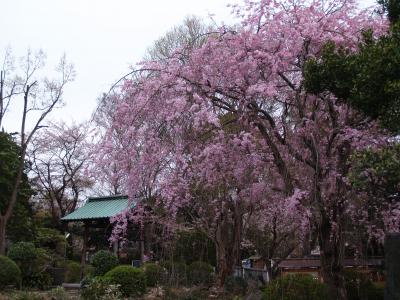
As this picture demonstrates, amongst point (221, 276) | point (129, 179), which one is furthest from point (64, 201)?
point (129, 179)

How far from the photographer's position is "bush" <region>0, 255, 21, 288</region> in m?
14.2

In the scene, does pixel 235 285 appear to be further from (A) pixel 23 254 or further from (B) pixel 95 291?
(A) pixel 23 254

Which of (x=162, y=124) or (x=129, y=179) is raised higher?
(x=162, y=124)

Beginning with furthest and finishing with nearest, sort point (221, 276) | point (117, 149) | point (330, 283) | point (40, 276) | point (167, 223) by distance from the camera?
point (40, 276), point (221, 276), point (167, 223), point (117, 149), point (330, 283)

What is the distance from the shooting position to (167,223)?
43.3 ft

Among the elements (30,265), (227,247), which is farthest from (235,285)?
(30,265)

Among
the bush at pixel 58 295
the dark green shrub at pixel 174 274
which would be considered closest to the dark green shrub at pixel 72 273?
the dark green shrub at pixel 174 274

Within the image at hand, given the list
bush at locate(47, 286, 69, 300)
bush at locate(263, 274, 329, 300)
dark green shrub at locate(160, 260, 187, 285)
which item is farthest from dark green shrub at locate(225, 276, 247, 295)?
bush at locate(263, 274, 329, 300)

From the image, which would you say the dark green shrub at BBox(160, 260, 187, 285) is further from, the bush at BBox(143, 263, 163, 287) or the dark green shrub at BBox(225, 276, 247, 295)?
the dark green shrub at BBox(225, 276, 247, 295)

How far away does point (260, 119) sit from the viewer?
877 centimetres

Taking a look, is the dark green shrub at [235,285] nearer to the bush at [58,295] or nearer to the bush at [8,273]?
the bush at [58,295]

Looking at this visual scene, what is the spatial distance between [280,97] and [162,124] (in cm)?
220

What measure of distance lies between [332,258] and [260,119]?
2618 mm

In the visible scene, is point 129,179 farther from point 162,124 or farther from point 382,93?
point 382,93
